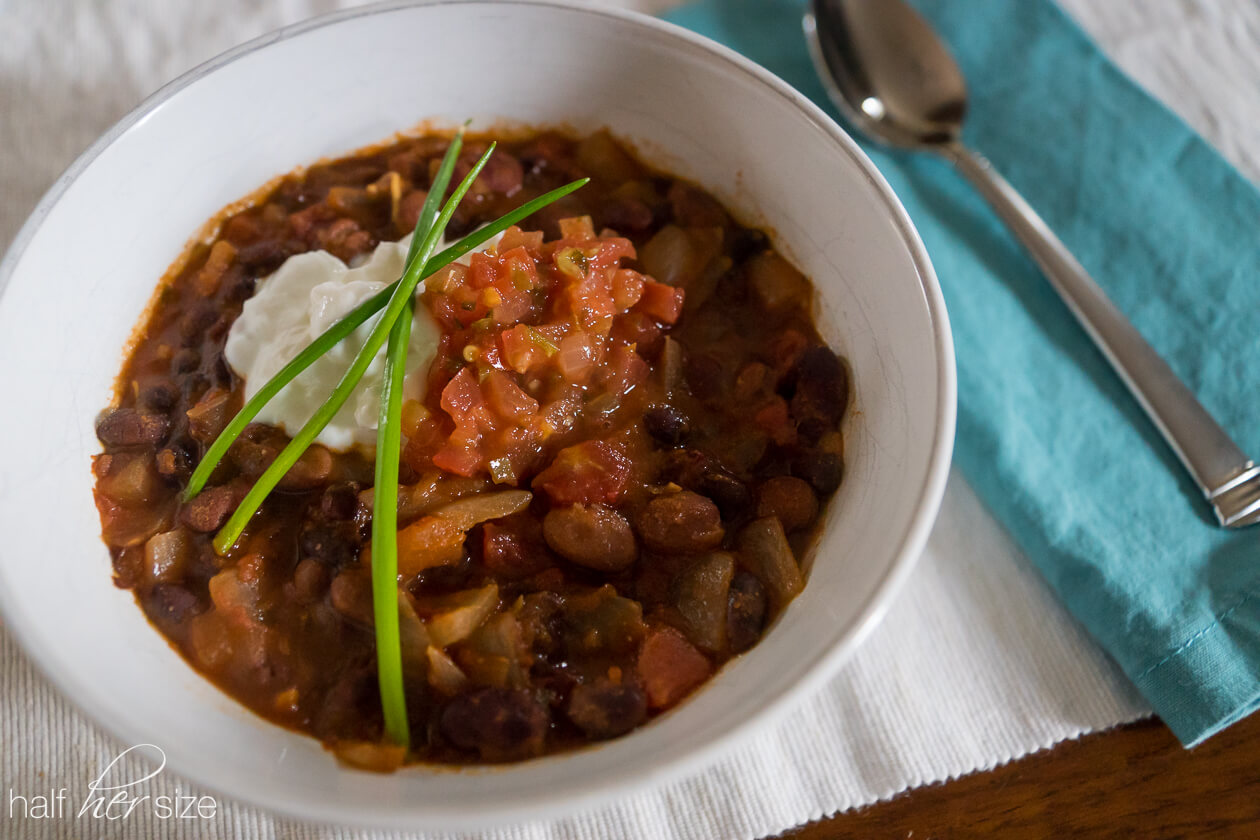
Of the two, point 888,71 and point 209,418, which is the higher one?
point 888,71

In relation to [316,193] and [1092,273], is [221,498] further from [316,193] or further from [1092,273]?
[1092,273]

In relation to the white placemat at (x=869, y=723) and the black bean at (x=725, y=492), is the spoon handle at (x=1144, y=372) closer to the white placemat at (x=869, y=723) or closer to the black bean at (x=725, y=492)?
the white placemat at (x=869, y=723)

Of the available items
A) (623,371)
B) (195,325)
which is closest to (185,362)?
(195,325)

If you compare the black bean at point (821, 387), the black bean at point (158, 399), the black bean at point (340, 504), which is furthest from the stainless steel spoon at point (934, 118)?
the black bean at point (158, 399)

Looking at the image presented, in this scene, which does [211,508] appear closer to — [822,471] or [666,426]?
[666,426]

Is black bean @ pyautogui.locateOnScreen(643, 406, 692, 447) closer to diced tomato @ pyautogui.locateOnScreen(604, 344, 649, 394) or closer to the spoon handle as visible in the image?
diced tomato @ pyautogui.locateOnScreen(604, 344, 649, 394)

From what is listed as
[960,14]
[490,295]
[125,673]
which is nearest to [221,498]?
[125,673]
